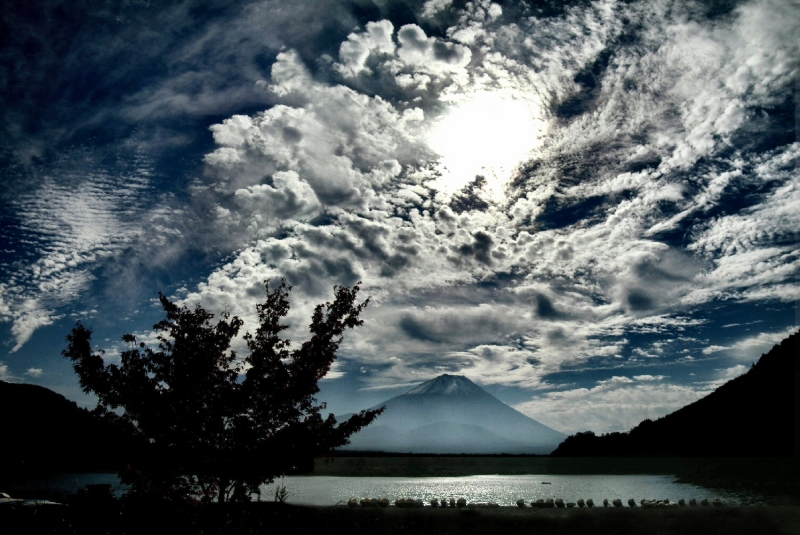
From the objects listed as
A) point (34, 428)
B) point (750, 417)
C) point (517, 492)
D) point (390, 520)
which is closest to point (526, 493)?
point (517, 492)

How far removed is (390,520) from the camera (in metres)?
12.8

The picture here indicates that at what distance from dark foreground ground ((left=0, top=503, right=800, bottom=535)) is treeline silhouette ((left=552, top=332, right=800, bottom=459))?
154ft

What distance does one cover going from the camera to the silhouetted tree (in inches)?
330

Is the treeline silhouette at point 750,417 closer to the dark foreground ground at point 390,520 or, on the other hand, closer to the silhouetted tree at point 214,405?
the dark foreground ground at point 390,520

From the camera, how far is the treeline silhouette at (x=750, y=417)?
57.0m

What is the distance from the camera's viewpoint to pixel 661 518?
1384cm

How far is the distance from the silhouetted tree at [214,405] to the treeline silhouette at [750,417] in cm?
5909

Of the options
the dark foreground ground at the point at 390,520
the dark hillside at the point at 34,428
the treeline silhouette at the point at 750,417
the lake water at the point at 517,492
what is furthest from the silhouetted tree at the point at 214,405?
the treeline silhouette at the point at 750,417

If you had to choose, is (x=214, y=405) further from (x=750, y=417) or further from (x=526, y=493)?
(x=750, y=417)

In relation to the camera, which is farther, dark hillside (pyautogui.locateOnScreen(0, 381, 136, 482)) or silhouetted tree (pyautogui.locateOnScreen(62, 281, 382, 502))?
→ dark hillside (pyautogui.locateOnScreen(0, 381, 136, 482))

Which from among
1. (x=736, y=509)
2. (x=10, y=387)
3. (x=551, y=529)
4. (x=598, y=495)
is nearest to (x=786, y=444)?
(x=598, y=495)

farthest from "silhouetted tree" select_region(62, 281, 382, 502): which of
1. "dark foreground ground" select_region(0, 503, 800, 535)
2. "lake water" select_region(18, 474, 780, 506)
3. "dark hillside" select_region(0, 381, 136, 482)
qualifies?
"dark hillside" select_region(0, 381, 136, 482)

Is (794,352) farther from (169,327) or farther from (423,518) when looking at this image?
(169,327)

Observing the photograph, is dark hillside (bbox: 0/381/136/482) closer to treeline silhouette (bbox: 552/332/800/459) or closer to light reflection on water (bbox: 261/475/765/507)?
light reflection on water (bbox: 261/475/765/507)
